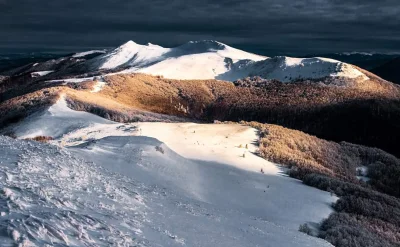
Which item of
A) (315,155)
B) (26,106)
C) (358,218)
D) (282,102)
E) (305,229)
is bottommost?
(282,102)

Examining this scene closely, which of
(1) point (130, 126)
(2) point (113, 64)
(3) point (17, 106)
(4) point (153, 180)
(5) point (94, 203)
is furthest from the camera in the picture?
(2) point (113, 64)

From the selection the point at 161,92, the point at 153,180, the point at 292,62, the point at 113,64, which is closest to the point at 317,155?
the point at 153,180

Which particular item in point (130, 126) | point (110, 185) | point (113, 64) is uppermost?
point (110, 185)

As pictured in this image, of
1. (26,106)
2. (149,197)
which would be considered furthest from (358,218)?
(26,106)

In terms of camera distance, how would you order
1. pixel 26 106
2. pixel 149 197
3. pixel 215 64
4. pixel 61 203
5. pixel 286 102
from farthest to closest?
pixel 215 64 → pixel 286 102 → pixel 26 106 → pixel 149 197 → pixel 61 203

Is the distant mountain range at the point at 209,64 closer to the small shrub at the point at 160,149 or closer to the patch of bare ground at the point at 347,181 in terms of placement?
the patch of bare ground at the point at 347,181

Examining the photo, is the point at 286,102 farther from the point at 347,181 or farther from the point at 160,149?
the point at 160,149

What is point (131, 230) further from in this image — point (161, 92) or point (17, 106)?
point (161, 92)

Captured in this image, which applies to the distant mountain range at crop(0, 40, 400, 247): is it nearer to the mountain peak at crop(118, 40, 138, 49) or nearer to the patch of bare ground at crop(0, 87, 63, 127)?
the patch of bare ground at crop(0, 87, 63, 127)
